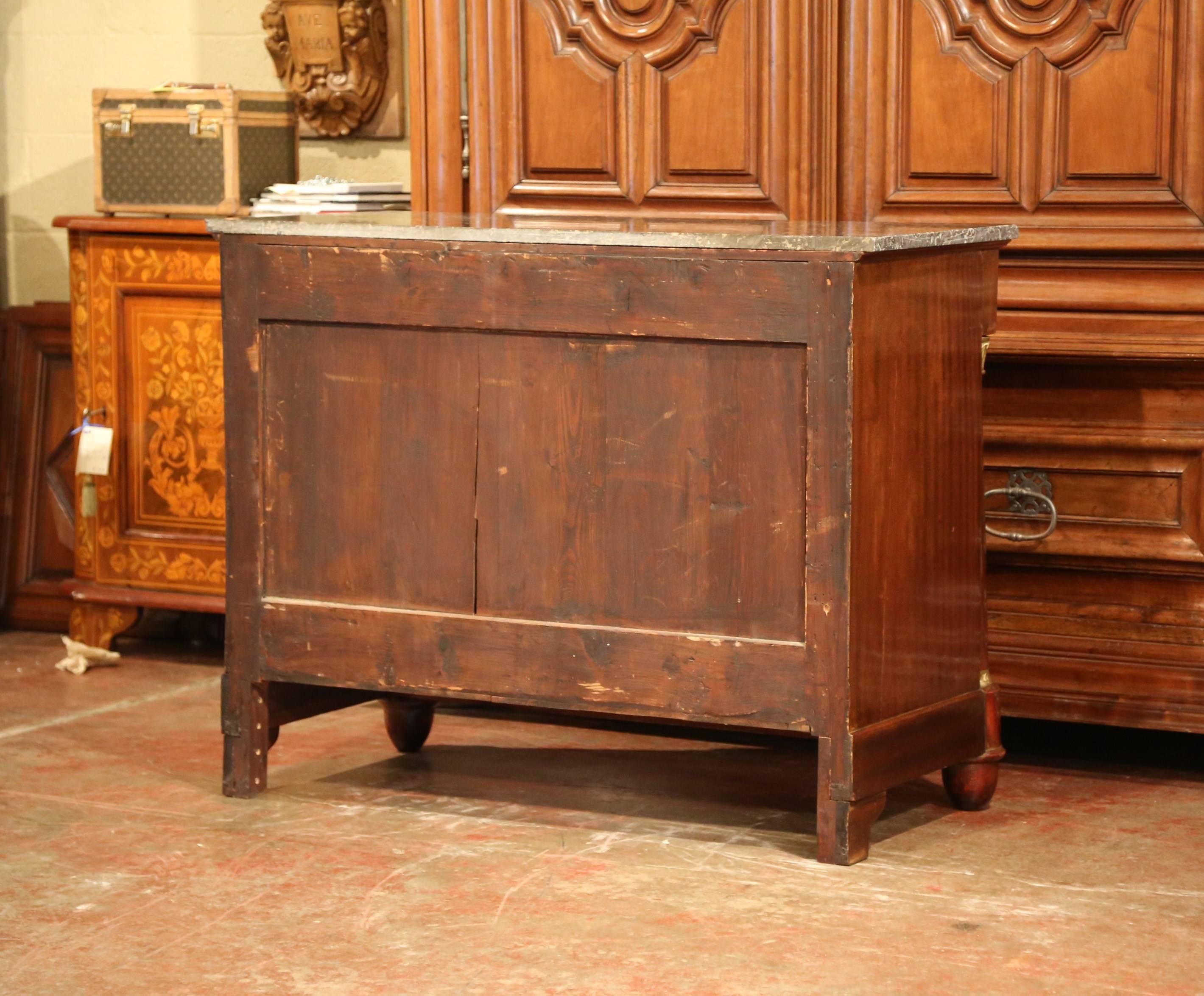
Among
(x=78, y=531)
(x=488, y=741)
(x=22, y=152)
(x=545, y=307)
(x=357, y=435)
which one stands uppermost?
(x=22, y=152)

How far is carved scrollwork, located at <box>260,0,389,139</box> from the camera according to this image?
429 centimetres

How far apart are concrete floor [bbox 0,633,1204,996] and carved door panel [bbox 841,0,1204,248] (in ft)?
3.34

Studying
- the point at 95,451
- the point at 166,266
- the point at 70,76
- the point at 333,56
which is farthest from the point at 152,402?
the point at 70,76

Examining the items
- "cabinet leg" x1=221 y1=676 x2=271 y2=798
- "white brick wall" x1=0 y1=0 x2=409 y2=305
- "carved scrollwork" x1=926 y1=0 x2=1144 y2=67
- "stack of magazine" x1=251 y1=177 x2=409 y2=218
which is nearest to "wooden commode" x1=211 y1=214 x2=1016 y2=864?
"cabinet leg" x1=221 y1=676 x2=271 y2=798

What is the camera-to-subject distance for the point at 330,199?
3.77 metres

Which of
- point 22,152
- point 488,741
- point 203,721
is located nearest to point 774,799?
point 488,741

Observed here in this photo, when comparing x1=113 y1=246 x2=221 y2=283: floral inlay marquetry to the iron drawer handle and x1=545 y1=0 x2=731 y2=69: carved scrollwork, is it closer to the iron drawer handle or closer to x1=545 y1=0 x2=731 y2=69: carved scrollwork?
x1=545 y1=0 x2=731 y2=69: carved scrollwork

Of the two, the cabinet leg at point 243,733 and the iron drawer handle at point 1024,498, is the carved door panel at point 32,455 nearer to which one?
the cabinet leg at point 243,733

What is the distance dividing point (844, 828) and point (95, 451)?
7.00 ft

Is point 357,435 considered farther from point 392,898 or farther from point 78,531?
point 78,531

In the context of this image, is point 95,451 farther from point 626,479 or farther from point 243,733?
point 626,479

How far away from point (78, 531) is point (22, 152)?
1136 mm

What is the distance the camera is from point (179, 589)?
165 inches

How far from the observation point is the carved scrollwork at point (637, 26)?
3.44 metres
